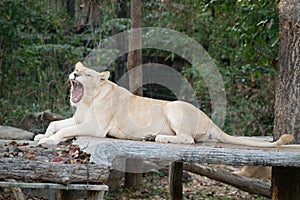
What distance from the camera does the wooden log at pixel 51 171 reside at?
4121 mm

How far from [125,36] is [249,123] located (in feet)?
10.4

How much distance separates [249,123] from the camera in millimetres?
11586

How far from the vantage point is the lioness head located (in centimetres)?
609

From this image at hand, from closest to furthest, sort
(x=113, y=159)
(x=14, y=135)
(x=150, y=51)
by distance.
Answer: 1. (x=113, y=159)
2. (x=14, y=135)
3. (x=150, y=51)

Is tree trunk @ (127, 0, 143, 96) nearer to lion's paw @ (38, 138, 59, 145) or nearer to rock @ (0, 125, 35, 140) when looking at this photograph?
rock @ (0, 125, 35, 140)

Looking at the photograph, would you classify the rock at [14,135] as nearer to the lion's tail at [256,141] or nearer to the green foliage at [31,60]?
the green foliage at [31,60]

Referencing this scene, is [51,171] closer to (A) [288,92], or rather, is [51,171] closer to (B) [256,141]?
(B) [256,141]

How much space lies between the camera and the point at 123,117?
20.4ft

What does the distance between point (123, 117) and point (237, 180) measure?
2.53 m

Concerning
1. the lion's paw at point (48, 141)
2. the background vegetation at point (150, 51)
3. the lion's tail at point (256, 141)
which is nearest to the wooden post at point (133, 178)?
the background vegetation at point (150, 51)

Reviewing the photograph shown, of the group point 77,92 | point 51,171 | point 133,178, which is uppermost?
point 77,92

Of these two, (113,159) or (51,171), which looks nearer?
(51,171)

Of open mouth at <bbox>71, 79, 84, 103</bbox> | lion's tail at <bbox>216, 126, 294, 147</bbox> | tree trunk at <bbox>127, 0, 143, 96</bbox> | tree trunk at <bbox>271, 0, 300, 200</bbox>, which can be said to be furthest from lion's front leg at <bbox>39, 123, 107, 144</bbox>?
tree trunk at <bbox>127, 0, 143, 96</bbox>

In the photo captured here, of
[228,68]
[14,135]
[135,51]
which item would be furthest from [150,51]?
[14,135]
